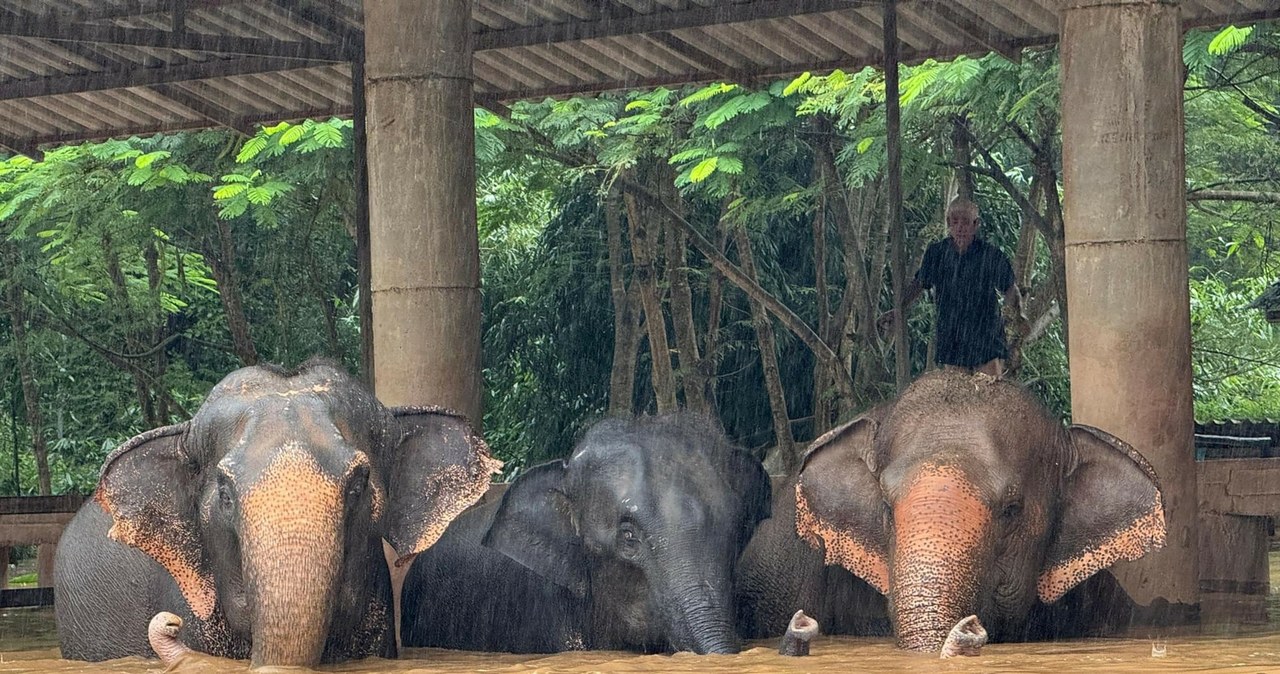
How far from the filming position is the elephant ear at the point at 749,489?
6.57 metres

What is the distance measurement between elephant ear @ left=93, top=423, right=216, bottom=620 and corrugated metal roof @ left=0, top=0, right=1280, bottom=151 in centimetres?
369

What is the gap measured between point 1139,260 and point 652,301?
32.7 ft

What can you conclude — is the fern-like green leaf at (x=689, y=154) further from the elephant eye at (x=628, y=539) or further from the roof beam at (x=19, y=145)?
the elephant eye at (x=628, y=539)

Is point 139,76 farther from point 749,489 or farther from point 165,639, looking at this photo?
point 165,639

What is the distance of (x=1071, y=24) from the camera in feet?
24.4

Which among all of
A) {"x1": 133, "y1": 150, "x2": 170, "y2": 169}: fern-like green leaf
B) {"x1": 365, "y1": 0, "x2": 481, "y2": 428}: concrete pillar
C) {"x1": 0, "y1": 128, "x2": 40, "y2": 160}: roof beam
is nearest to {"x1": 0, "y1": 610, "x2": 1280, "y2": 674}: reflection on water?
{"x1": 365, "y1": 0, "x2": 481, "y2": 428}: concrete pillar

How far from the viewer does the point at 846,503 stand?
6629mm

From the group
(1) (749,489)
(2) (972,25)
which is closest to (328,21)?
(2) (972,25)

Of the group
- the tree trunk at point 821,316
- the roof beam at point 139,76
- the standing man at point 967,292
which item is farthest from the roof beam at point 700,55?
the tree trunk at point 821,316

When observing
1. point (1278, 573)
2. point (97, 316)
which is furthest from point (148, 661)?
Answer: point (97, 316)

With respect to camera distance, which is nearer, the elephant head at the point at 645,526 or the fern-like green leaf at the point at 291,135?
the elephant head at the point at 645,526

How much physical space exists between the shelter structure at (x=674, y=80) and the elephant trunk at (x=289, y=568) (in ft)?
9.11

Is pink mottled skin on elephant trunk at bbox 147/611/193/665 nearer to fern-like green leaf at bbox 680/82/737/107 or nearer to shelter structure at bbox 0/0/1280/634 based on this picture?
shelter structure at bbox 0/0/1280/634

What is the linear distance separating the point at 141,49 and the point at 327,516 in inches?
242
